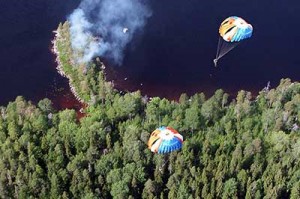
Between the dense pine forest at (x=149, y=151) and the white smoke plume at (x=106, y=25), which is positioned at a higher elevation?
the white smoke plume at (x=106, y=25)

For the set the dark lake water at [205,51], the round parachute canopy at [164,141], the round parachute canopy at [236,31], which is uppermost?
the dark lake water at [205,51]

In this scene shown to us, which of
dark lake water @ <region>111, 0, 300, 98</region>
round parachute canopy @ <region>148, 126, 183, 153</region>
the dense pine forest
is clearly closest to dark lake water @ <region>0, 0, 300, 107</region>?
dark lake water @ <region>111, 0, 300, 98</region>

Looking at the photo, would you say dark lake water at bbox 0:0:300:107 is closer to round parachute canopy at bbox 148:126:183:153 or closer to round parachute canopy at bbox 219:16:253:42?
round parachute canopy at bbox 219:16:253:42

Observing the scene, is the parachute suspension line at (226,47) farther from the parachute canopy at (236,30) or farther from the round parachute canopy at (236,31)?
the round parachute canopy at (236,31)

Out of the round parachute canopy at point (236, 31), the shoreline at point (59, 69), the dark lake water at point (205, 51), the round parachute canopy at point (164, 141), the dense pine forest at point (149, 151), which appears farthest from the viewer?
the dark lake water at point (205, 51)

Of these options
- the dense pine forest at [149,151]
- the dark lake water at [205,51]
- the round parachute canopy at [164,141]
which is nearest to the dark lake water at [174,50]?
the dark lake water at [205,51]

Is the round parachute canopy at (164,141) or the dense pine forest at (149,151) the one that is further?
the round parachute canopy at (164,141)

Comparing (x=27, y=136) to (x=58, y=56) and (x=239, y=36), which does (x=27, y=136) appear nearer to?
(x=58, y=56)
